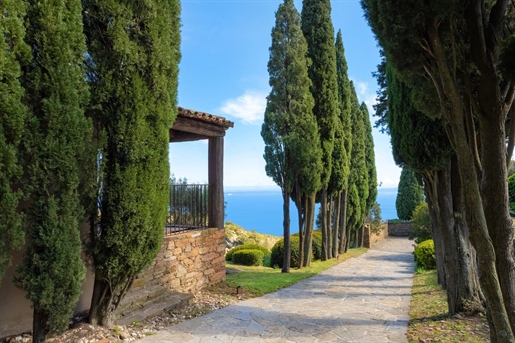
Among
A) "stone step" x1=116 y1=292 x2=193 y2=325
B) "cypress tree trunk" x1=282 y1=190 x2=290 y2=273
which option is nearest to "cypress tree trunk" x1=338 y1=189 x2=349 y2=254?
"cypress tree trunk" x1=282 y1=190 x2=290 y2=273

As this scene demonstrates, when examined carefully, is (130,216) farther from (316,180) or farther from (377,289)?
(316,180)

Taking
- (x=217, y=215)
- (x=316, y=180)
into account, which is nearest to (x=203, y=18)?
(x=217, y=215)

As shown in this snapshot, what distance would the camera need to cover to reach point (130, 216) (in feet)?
14.1

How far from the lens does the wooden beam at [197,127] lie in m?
6.87

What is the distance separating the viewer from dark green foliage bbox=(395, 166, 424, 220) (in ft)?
85.1

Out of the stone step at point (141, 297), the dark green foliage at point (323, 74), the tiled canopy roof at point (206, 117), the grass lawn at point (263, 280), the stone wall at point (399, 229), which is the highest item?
the dark green foliage at point (323, 74)

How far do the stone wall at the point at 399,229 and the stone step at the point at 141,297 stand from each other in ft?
78.0

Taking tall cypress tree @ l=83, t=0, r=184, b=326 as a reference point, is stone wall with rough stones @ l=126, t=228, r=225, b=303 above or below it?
below

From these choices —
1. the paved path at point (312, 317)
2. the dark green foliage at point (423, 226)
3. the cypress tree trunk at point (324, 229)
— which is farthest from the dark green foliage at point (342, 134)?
the paved path at point (312, 317)

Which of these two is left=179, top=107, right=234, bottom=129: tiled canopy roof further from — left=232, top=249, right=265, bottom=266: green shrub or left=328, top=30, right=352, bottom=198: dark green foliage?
left=328, top=30, right=352, bottom=198: dark green foliage

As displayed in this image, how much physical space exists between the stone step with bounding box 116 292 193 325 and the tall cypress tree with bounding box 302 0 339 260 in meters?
7.31

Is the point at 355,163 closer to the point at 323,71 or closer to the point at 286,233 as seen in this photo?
the point at 323,71

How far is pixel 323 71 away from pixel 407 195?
18222 mm

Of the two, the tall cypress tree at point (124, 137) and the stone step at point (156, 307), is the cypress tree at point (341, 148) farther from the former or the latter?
the tall cypress tree at point (124, 137)
